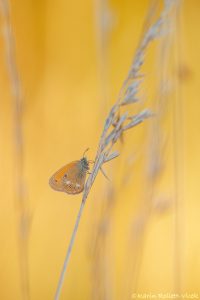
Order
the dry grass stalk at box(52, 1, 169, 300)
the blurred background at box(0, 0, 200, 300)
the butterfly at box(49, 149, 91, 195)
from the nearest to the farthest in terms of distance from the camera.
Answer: the dry grass stalk at box(52, 1, 169, 300)
the butterfly at box(49, 149, 91, 195)
the blurred background at box(0, 0, 200, 300)

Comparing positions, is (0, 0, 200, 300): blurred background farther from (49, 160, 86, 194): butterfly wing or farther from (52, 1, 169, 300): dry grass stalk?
(52, 1, 169, 300): dry grass stalk

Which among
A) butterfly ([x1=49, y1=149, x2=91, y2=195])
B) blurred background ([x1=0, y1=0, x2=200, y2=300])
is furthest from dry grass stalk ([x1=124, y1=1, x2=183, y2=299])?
blurred background ([x1=0, y1=0, x2=200, y2=300])

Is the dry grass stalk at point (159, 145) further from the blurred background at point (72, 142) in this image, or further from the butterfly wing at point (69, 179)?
the blurred background at point (72, 142)

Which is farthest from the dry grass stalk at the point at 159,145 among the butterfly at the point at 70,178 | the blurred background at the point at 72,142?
the blurred background at the point at 72,142

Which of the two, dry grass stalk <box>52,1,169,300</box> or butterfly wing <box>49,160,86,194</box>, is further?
butterfly wing <box>49,160,86,194</box>

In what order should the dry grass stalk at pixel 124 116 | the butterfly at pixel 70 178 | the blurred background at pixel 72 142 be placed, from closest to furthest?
the dry grass stalk at pixel 124 116 → the butterfly at pixel 70 178 → the blurred background at pixel 72 142

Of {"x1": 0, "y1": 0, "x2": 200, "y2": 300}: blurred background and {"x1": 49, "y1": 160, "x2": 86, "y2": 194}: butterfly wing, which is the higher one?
{"x1": 0, "y1": 0, "x2": 200, "y2": 300}: blurred background

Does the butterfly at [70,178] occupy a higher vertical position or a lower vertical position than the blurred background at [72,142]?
lower

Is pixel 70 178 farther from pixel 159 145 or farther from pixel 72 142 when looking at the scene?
pixel 72 142
